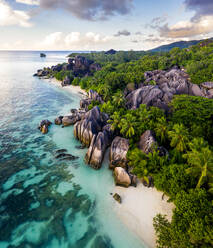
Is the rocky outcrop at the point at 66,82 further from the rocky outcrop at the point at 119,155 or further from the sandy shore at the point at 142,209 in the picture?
the sandy shore at the point at 142,209

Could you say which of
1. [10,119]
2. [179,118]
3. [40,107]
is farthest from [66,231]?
[40,107]

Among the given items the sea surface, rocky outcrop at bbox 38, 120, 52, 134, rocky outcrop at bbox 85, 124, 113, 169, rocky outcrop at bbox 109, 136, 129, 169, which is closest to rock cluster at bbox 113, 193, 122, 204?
the sea surface

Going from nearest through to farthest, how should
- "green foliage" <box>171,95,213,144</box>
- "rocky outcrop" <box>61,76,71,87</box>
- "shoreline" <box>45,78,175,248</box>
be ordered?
1. "shoreline" <box>45,78,175,248</box>
2. "green foliage" <box>171,95,213,144</box>
3. "rocky outcrop" <box>61,76,71,87</box>

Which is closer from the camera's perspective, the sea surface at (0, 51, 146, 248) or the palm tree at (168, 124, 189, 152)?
the sea surface at (0, 51, 146, 248)

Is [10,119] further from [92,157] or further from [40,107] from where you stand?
[92,157]

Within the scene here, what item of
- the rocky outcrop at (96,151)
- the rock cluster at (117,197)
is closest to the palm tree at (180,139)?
the rock cluster at (117,197)

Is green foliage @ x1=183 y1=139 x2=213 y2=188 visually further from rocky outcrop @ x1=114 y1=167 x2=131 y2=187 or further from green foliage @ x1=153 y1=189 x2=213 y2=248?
rocky outcrop @ x1=114 y1=167 x2=131 y2=187

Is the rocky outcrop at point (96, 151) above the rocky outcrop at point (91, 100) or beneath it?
beneath

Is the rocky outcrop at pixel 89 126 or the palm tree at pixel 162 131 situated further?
the rocky outcrop at pixel 89 126
